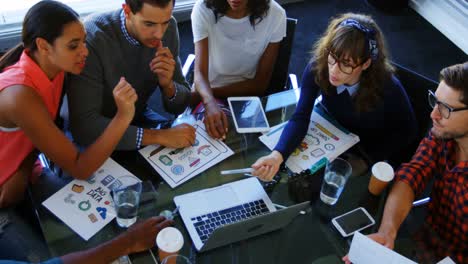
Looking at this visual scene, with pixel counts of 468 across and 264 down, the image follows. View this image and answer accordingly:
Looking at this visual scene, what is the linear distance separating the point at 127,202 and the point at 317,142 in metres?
0.78

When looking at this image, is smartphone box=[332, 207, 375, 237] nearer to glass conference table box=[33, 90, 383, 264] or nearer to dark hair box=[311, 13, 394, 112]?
glass conference table box=[33, 90, 383, 264]

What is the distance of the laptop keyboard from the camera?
1408mm

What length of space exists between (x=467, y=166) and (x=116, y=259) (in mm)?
1165

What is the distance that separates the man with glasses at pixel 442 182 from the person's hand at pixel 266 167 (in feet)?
1.30

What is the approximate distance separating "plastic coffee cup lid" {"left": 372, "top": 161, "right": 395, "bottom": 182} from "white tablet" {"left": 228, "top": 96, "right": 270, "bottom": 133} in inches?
18.0

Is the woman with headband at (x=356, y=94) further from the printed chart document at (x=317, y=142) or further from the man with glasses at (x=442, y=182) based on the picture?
the man with glasses at (x=442, y=182)

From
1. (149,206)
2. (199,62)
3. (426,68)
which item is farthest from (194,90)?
(426,68)

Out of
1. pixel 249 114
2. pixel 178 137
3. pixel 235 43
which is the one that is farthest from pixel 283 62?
pixel 178 137

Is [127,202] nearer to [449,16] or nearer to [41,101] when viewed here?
[41,101]

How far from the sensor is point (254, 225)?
132 centimetres

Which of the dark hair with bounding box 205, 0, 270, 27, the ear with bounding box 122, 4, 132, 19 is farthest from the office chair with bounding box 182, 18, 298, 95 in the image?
the ear with bounding box 122, 4, 132, 19

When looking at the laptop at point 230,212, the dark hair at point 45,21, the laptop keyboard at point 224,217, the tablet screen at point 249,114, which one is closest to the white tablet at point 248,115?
the tablet screen at point 249,114

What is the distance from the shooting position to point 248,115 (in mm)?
1869

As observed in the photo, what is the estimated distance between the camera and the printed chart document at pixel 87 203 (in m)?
1.40
